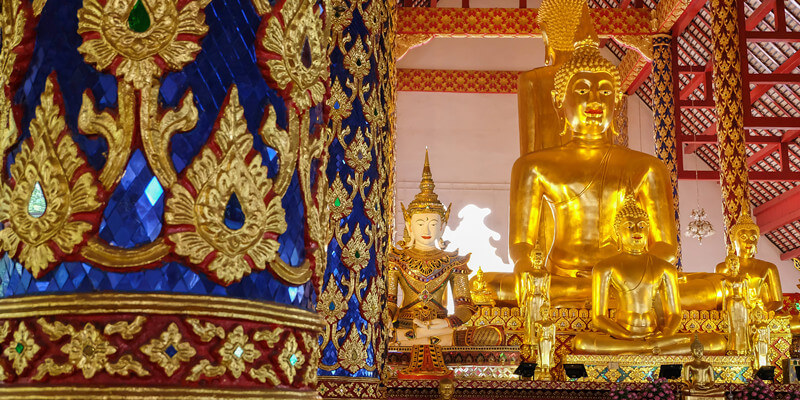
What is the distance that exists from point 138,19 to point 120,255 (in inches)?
8.0

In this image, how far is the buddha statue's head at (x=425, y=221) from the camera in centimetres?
504

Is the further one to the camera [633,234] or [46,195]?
[633,234]

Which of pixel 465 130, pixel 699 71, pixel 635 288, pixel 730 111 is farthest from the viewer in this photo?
pixel 465 130

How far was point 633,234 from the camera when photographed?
15.6 feet

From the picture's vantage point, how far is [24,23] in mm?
792

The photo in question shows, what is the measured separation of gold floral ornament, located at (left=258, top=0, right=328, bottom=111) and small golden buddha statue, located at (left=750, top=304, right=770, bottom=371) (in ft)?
12.7

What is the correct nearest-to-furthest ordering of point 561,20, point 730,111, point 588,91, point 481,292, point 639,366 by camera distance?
point 639,366
point 481,292
point 588,91
point 561,20
point 730,111

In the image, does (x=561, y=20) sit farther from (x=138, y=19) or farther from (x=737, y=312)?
(x=138, y=19)

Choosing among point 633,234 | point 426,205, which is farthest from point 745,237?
point 426,205

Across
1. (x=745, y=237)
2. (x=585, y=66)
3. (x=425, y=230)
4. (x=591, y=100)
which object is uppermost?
(x=585, y=66)

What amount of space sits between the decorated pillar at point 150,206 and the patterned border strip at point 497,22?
9966mm

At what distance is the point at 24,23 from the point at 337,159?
5.48ft

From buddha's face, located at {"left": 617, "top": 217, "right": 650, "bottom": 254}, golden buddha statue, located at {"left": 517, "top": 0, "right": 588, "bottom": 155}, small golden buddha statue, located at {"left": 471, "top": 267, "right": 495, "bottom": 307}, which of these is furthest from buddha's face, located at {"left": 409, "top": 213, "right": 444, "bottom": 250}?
golden buddha statue, located at {"left": 517, "top": 0, "right": 588, "bottom": 155}

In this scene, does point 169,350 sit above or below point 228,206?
below
